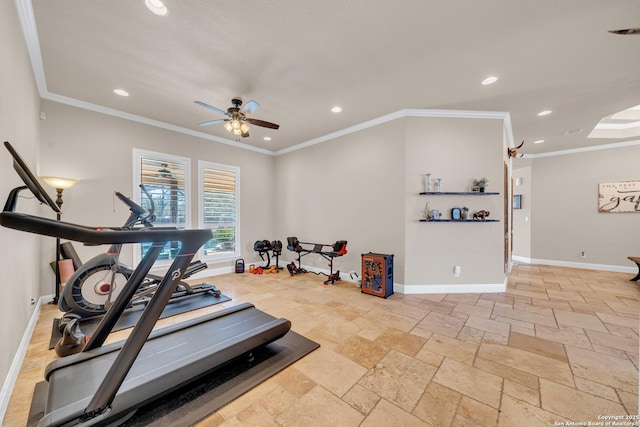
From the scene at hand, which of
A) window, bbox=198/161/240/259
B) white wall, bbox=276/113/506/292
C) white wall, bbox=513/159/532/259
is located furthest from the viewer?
white wall, bbox=513/159/532/259

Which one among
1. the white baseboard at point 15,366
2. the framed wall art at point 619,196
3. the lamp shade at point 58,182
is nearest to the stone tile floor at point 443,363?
the white baseboard at point 15,366

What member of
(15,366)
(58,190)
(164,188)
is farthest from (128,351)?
(164,188)

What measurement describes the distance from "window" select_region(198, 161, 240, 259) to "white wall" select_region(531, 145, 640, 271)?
8.02 metres

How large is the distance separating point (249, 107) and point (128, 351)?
2.73 meters

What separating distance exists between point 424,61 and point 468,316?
10.5 feet

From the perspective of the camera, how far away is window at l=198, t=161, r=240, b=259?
16.8ft

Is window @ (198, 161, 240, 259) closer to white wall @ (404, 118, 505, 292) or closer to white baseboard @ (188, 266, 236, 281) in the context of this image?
white baseboard @ (188, 266, 236, 281)

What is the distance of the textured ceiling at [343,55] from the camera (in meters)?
2.09

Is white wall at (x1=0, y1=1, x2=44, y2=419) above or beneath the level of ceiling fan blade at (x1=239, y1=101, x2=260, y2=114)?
beneath

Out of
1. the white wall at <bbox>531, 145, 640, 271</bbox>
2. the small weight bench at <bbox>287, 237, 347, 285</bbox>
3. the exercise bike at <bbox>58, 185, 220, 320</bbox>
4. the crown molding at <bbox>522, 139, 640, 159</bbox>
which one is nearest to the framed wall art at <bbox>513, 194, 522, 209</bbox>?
the white wall at <bbox>531, 145, 640, 271</bbox>

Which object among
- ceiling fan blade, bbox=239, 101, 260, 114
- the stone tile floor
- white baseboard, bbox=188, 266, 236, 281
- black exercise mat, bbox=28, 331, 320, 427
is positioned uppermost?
ceiling fan blade, bbox=239, 101, 260, 114

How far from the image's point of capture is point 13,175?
6.37 feet

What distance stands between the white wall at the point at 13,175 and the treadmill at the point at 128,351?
1.46 feet

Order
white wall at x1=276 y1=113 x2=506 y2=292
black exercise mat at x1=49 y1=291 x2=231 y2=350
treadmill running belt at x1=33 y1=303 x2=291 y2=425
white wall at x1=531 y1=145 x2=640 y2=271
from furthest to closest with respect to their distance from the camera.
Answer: white wall at x1=531 y1=145 x2=640 y2=271
white wall at x1=276 y1=113 x2=506 y2=292
black exercise mat at x1=49 y1=291 x2=231 y2=350
treadmill running belt at x1=33 y1=303 x2=291 y2=425
